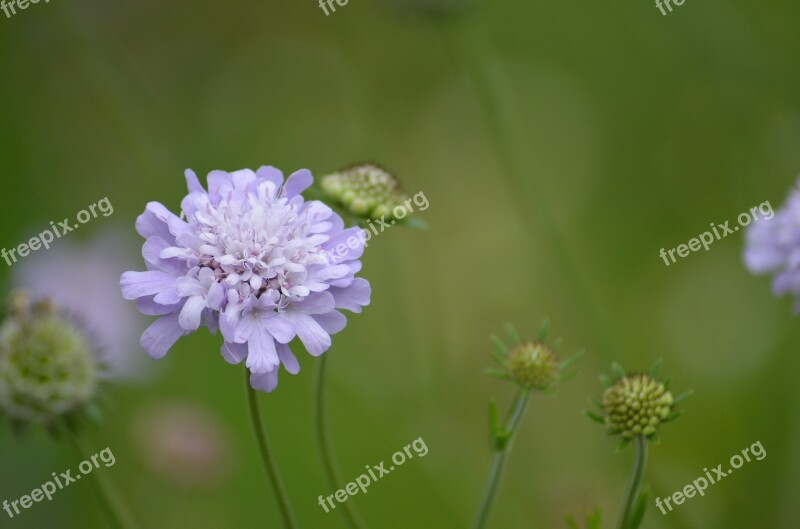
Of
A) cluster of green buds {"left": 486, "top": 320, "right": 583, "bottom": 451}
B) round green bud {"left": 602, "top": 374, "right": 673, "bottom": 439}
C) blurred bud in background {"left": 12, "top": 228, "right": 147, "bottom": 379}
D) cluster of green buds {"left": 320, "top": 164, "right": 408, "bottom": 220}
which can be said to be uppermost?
blurred bud in background {"left": 12, "top": 228, "right": 147, "bottom": 379}

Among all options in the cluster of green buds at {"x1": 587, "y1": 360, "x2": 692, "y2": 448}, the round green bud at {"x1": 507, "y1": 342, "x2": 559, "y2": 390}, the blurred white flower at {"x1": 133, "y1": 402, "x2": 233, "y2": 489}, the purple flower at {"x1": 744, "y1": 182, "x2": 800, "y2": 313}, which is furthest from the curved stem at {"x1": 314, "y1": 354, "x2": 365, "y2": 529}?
the purple flower at {"x1": 744, "y1": 182, "x2": 800, "y2": 313}

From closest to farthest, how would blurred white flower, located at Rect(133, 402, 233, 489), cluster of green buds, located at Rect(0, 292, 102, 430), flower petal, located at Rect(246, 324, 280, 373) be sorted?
flower petal, located at Rect(246, 324, 280, 373)
cluster of green buds, located at Rect(0, 292, 102, 430)
blurred white flower, located at Rect(133, 402, 233, 489)

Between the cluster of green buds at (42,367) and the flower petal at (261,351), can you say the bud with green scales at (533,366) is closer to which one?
the flower petal at (261,351)

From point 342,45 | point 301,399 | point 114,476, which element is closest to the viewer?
point 114,476

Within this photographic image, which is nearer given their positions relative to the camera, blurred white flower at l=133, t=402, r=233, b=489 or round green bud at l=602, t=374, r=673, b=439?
round green bud at l=602, t=374, r=673, b=439

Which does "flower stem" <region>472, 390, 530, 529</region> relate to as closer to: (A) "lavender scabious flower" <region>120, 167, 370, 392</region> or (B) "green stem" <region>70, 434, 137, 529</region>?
(A) "lavender scabious flower" <region>120, 167, 370, 392</region>

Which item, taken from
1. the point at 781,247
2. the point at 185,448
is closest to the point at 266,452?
the point at 185,448

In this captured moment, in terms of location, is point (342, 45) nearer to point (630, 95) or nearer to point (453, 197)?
point (453, 197)

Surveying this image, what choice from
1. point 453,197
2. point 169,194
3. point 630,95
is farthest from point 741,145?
point 169,194
